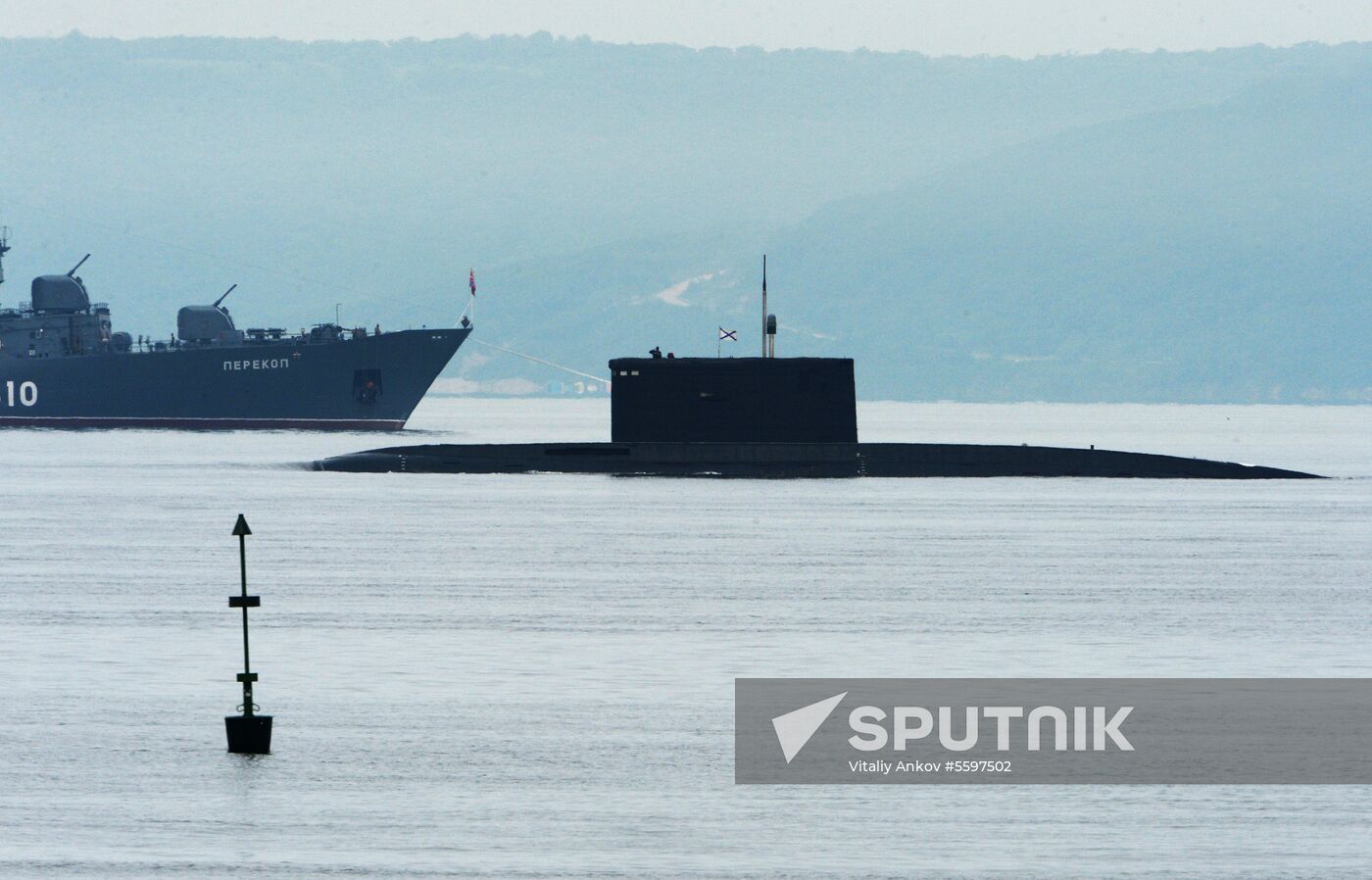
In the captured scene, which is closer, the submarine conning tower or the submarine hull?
the submarine conning tower

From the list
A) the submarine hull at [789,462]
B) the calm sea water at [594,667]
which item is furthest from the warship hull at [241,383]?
the calm sea water at [594,667]

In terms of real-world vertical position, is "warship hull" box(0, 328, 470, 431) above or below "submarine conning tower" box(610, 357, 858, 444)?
above

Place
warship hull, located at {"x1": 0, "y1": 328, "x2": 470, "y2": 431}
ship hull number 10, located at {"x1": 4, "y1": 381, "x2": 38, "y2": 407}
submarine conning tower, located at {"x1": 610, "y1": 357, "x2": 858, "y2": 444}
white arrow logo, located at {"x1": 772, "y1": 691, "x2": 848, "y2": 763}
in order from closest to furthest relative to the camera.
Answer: white arrow logo, located at {"x1": 772, "y1": 691, "x2": 848, "y2": 763} → submarine conning tower, located at {"x1": 610, "y1": 357, "x2": 858, "y2": 444} → warship hull, located at {"x1": 0, "y1": 328, "x2": 470, "y2": 431} → ship hull number 10, located at {"x1": 4, "y1": 381, "x2": 38, "y2": 407}

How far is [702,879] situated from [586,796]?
185 cm

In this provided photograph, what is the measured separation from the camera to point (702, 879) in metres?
8.99

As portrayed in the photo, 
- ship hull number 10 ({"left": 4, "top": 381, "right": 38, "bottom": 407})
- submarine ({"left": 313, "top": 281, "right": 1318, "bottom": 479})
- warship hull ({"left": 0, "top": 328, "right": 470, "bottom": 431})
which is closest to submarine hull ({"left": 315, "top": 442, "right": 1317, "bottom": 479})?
submarine ({"left": 313, "top": 281, "right": 1318, "bottom": 479})

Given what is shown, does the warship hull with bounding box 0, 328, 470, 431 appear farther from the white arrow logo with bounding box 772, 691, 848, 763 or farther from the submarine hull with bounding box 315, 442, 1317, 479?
the white arrow logo with bounding box 772, 691, 848, 763

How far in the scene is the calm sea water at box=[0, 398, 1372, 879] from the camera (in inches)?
378

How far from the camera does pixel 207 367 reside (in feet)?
313

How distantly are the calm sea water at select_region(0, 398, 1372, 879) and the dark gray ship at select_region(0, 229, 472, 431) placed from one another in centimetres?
5577

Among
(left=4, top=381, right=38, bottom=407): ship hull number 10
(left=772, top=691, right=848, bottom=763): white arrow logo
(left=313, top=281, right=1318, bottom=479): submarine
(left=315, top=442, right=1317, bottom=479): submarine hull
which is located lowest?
(left=772, top=691, right=848, bottom=763): white arrow logo

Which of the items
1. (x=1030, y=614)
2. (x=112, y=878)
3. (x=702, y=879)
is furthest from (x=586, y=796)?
(x=1030, y=614)

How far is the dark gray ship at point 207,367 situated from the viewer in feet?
313

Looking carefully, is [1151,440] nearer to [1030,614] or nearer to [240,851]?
[1030,614]
